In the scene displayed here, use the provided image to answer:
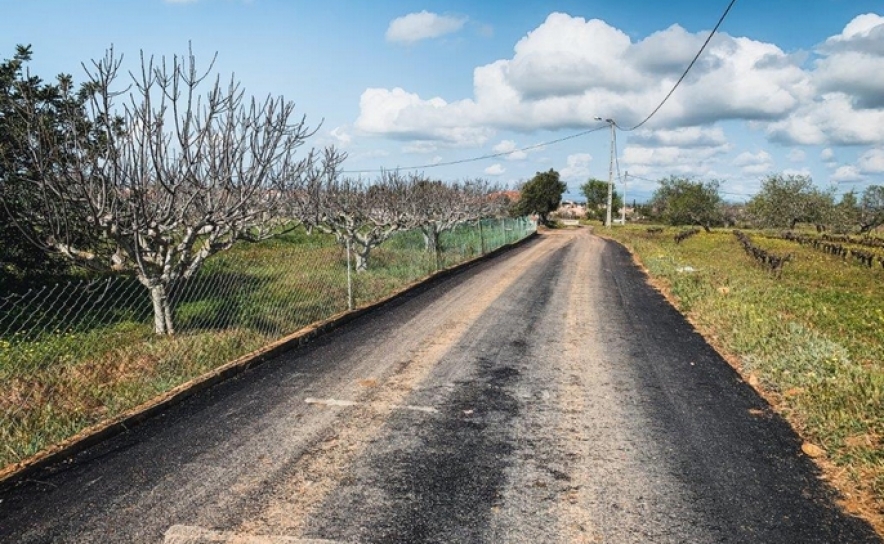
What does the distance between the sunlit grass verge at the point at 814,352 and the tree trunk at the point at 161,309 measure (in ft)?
29.0

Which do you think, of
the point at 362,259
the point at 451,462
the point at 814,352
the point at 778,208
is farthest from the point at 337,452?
the point at 778,208

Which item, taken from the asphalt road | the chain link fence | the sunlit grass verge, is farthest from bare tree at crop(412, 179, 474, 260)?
the asphalt road

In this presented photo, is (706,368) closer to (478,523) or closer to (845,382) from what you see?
(845,382)

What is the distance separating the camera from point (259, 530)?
3.59m

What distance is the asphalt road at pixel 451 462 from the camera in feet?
12.1

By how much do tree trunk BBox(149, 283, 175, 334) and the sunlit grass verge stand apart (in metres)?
8.83

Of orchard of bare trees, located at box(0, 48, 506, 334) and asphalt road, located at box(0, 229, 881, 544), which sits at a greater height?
orchard of bare trees, located at box(0, 48, 506, 334)

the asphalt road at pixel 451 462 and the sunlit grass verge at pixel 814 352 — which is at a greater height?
the sunlit grass verge at pixel 814 352

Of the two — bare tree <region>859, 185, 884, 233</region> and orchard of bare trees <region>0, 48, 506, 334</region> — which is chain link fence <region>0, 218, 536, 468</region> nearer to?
orchard of bare trees <region>0, 48, 506, 334</region>

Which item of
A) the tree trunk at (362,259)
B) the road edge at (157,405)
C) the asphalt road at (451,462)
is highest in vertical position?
the tree trunk at (362,259)

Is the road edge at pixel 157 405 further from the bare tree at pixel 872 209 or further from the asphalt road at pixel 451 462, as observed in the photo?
the bare tree at pixel 872 209

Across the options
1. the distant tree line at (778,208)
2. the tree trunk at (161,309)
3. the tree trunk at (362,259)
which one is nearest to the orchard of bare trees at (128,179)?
the tree trunk at (161,309)

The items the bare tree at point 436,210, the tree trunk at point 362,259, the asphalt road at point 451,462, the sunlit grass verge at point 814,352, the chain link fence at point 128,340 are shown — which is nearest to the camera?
the asphalt road at point 451,462

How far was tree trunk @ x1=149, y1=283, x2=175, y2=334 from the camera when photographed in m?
9.01
